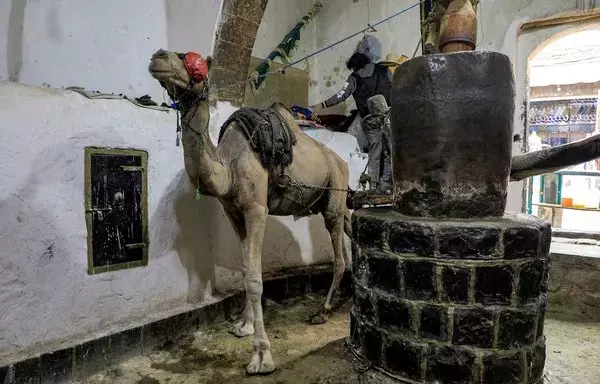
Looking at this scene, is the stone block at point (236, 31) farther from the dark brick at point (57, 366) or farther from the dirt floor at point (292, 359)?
the dark brick at point (57, 366)

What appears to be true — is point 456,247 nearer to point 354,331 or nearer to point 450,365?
point 450,365

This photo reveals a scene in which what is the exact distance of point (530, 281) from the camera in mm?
1975

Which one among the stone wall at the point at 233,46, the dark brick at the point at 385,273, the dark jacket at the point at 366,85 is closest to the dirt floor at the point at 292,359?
the dark brick at the point at 385,273

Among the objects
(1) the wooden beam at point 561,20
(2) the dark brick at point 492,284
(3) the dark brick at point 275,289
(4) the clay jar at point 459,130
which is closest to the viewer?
(2) the dark brick at point 492,284

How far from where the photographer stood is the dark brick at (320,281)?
466 centimetres

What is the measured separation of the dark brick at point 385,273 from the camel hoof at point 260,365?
39.7 inches

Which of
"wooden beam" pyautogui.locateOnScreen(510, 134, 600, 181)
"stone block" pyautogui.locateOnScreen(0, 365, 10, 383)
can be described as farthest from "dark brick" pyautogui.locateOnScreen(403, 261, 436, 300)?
"stone block" pyautogui.locateOnScreen(0, 365, 10, 383)

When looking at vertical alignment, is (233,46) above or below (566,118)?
below

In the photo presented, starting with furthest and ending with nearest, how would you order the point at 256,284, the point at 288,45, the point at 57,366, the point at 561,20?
the point at 288,45
the point at 561,20
the point at 256,284
the point at 57,366

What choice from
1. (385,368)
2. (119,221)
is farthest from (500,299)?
(119,221)

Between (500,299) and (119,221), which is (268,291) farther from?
(500,299)

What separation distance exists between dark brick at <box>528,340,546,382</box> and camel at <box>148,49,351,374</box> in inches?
62.1

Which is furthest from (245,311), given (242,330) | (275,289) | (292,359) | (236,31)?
(236,31)

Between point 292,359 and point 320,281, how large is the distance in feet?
6.01
